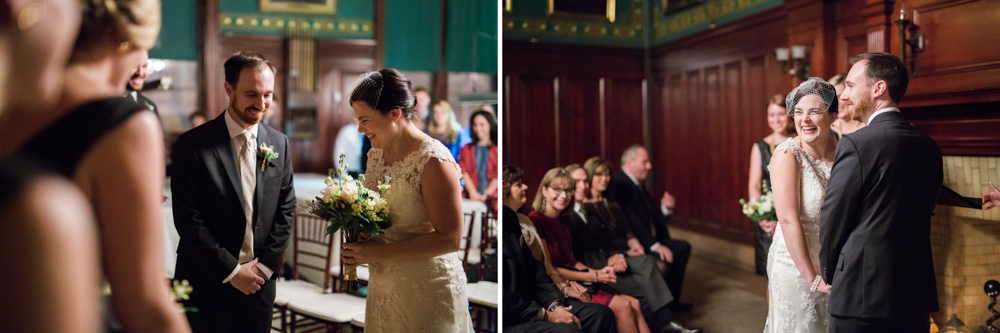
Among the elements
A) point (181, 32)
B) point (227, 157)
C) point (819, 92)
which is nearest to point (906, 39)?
point (819, 92)

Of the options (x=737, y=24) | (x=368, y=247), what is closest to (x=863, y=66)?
(x=737, y=24)

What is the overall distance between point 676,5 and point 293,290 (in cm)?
252

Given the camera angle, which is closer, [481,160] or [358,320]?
[358,320]

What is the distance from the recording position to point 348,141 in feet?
16.6

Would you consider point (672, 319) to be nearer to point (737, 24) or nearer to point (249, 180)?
point (737, 24)

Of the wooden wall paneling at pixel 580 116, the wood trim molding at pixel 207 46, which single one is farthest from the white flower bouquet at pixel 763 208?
the wood trim molding at pixel 207 46

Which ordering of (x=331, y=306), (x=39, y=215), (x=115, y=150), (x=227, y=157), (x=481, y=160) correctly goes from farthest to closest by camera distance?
(x=481, y=160) < (x=331, y=306) < (x=227, y=157) < (x=115, y=150) < (x=39, y=215)

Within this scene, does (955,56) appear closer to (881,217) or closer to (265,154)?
(881,217)

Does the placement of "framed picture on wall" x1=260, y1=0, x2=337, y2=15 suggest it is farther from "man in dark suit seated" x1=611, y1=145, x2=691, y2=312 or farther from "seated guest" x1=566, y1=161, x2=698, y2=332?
"man in dark suit seated" x1=611, y1=145, x2=691, y2=312

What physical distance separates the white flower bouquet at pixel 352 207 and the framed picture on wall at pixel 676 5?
6.70ft

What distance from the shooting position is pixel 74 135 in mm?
1282

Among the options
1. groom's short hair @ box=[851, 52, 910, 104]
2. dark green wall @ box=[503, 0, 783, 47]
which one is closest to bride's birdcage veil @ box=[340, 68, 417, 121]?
dark green wall @ box=[503, 0, 783, 47]

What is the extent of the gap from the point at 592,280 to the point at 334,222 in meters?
1.47

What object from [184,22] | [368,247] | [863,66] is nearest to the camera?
[368,247]
